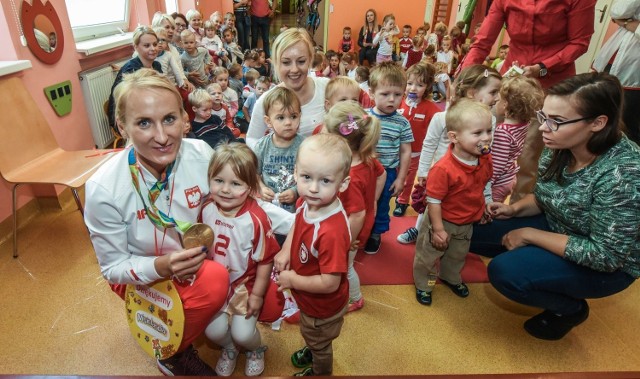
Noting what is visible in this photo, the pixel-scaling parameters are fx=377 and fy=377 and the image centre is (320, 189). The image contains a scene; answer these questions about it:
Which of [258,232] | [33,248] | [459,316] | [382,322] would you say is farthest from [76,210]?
[459,316]

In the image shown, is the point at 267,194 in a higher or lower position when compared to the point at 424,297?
higher

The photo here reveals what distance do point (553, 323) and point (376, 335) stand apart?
2.87ft

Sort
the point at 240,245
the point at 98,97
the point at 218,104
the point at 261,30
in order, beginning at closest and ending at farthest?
the point at 240,245
the point at 98,97
the point at 218,104
the point at 261,30

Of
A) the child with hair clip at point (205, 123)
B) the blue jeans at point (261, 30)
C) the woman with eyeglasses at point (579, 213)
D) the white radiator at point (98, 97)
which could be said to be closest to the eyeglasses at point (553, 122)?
the woman with eyeglasses at point (579, 213)

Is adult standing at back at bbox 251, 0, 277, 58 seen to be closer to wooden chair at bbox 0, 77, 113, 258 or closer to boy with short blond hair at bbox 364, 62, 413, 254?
wooden chair at bbox 0, 77, 113, 258

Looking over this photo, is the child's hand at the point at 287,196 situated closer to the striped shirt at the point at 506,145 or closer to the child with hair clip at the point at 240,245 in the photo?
the child with hair clip at the point at 240,245

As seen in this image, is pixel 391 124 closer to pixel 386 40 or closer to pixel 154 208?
pixel 154 208

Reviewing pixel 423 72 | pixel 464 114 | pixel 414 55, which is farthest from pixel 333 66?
pixel 464 114

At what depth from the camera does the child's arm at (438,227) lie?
1861mm

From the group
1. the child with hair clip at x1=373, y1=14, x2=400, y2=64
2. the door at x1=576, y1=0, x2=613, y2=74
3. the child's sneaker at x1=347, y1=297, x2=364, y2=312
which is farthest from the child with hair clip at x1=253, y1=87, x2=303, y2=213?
the child with hair clip at x1=373, y1=14, x2=400, y2=64

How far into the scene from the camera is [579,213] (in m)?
1.64

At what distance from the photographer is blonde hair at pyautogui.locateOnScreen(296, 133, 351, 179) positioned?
1.21 m

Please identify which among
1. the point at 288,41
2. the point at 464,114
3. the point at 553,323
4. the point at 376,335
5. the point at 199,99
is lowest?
the point at 376,335

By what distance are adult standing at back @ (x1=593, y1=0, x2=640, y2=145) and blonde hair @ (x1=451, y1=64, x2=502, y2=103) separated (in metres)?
1.59
